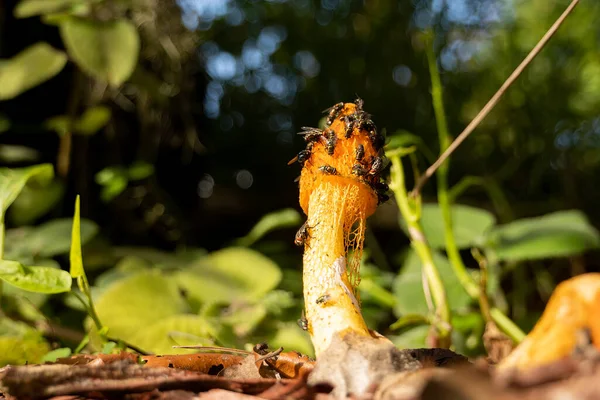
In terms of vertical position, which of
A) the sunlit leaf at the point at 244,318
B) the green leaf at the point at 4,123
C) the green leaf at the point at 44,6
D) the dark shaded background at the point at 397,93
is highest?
the dark shaded background at the point at 397,93

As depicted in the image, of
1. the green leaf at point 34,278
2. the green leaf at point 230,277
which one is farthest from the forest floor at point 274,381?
the green leaf at point 230,277

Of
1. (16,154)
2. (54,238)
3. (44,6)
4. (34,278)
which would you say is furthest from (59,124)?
(34,278)

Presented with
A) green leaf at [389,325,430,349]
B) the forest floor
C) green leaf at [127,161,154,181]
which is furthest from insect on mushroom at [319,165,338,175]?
green leaf at [127,161,154,181]

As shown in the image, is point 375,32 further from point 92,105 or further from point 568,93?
point 92,105

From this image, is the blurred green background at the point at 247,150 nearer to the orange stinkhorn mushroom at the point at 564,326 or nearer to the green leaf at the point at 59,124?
the green leaf at the point at 59,124

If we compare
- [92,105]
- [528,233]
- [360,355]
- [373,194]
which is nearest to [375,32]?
[92,105]

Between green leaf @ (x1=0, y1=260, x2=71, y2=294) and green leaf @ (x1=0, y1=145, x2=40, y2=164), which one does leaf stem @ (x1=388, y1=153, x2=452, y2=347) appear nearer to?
green leaf @ (x1=0, y1=260, x2=71, y2=294)
